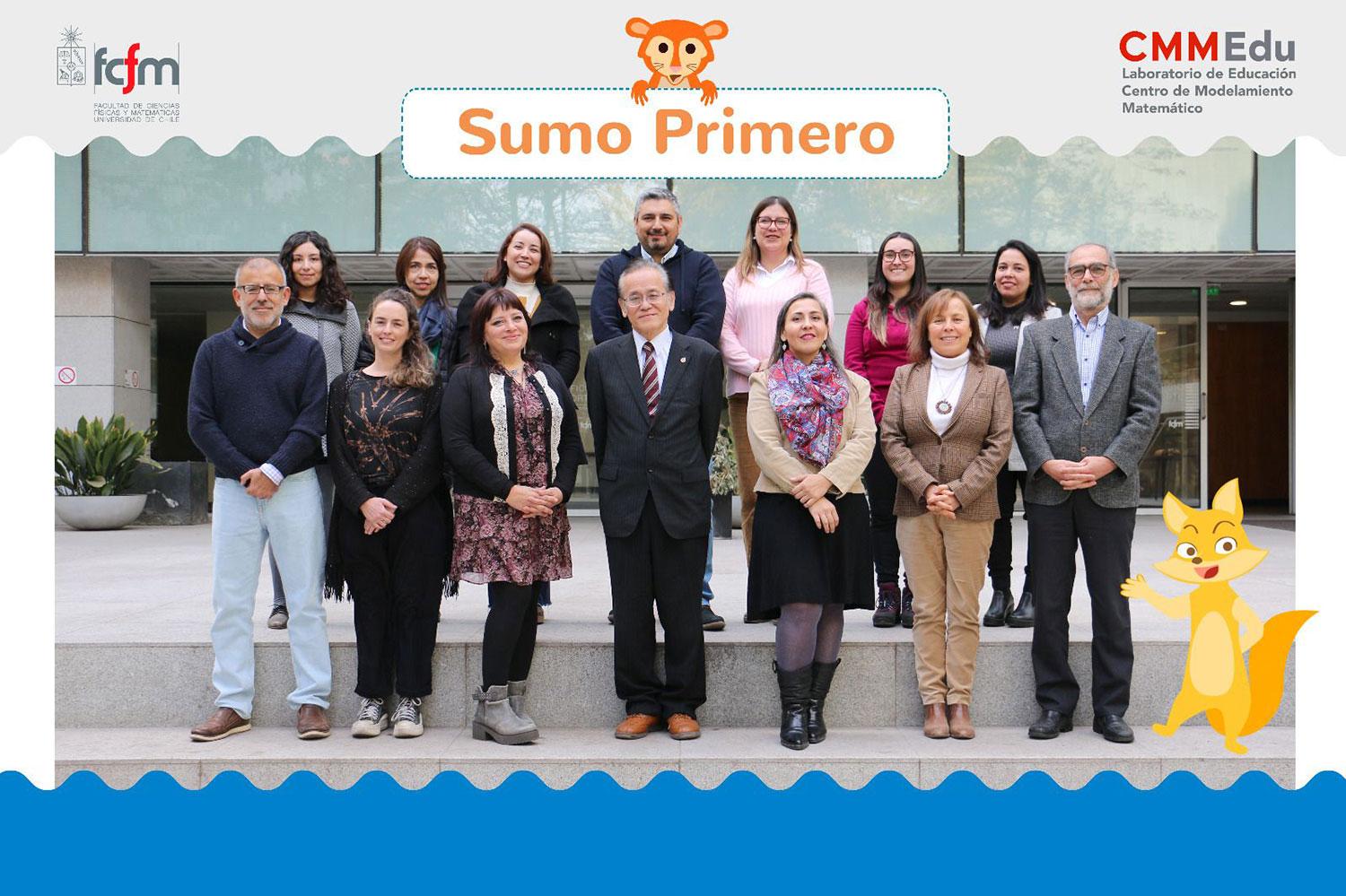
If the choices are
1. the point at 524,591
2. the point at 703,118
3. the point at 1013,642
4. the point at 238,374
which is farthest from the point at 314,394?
the point at 1013,642

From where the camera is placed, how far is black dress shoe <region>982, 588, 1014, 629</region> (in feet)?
16.5

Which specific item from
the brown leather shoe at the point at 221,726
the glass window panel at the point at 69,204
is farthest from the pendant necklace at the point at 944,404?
the glass window panel at the point at 69,204

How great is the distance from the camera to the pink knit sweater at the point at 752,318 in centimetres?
483

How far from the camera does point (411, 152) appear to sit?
4836 mm

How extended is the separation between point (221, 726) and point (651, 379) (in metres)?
2.29

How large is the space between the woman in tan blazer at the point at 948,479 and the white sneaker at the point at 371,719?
2.24 meters

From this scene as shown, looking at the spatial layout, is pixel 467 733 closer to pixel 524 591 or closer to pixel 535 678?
pixel 535 678

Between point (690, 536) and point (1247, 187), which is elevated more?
point (1247, 187)

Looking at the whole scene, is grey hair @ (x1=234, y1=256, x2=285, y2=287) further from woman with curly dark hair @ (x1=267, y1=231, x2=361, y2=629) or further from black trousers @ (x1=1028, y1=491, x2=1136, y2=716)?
black trousers @ (x1=1028, y1=491, x2=1136, y2=716)

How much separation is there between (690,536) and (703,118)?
1935 mm

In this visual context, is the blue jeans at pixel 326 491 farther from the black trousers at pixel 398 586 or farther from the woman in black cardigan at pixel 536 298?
the woman in black cardigan at pixel 536 298

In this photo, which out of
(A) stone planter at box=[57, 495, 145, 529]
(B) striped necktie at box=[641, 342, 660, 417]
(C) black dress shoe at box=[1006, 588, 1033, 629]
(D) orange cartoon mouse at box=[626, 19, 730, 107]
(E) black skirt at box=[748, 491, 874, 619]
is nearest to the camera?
(E) black skirt at box=[748, 491, 874, 619]

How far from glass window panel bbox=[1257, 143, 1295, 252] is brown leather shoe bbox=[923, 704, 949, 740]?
8.31 m

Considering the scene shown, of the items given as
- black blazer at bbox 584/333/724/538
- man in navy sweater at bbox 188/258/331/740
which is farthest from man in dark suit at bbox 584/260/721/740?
man in navy sweater at bbox 188/258/331/740
